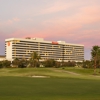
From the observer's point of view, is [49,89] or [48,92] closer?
[48,92]

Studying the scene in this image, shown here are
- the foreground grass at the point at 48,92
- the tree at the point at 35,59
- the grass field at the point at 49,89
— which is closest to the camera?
the foreground grass at the point at 48,92

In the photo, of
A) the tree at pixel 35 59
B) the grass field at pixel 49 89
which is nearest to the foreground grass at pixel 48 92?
the grass field at pixel 49 89

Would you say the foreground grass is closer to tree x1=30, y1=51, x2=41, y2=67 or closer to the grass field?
the grass field

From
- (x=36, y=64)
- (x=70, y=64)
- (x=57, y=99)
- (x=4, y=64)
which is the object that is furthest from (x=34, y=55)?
(x=57, y=99)

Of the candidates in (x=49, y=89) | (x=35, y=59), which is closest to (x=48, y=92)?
(x=49, y=89)

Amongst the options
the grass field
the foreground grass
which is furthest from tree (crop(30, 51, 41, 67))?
the foreground grass

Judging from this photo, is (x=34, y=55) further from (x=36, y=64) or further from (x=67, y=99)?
(x=67, y=99)

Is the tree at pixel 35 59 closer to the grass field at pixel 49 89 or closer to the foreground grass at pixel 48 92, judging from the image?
the grass field at pixel 49 89

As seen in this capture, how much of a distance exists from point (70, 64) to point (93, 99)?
16355 cm

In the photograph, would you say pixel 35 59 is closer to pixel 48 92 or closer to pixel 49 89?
pixel 49 89

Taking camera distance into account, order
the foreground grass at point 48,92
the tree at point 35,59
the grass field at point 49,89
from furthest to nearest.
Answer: the tree at point 35,59
the grass field at point 49,89
the foreground grass at point 48,92

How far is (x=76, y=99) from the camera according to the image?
16.6 meters

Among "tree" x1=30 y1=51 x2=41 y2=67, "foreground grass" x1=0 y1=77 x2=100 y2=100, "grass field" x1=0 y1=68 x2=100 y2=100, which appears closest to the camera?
"foreground grass" x1=0 y1=77 x2=100 y2=100

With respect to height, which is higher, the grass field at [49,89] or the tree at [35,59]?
the tree at [35,59]
